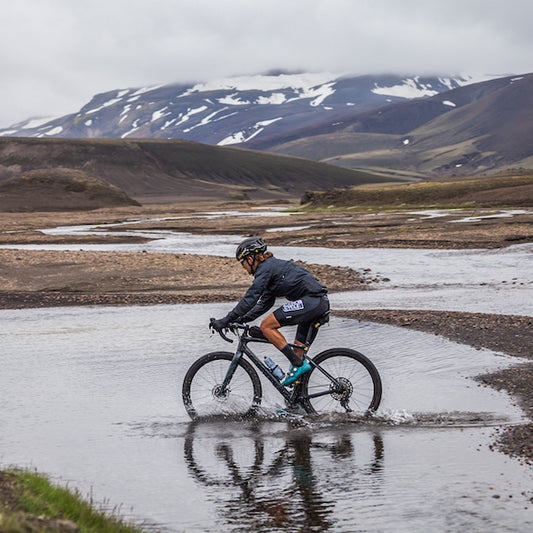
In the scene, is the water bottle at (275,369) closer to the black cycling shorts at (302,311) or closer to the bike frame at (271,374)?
the bike frame at (271,374)

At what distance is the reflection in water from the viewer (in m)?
6.30

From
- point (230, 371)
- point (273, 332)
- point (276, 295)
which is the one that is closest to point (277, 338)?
point (273, 332)

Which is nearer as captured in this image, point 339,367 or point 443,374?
point 339,367

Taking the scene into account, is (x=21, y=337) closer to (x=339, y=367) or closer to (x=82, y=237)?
(x=339, y=367)

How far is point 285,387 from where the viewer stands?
9.47 meters

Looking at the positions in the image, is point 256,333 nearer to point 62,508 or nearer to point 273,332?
point 273,332

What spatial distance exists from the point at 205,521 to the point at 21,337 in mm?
10884

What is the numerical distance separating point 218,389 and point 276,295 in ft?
4.88

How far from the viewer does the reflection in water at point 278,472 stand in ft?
20.7

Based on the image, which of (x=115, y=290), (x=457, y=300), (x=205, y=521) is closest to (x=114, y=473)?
(x=205, y=521)

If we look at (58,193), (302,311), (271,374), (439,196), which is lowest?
(271,374)

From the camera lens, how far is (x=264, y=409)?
9578mm

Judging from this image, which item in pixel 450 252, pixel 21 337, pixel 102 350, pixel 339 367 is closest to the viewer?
pixel 339 367

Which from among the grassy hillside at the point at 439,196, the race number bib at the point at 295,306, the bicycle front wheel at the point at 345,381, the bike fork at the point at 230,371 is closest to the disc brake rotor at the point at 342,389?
the bicycle front wheel at the point at 345,381
